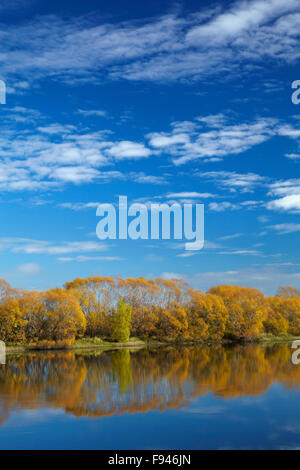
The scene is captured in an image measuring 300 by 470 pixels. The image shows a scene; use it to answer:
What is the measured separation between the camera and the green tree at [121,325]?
2707 inches

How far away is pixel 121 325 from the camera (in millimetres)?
69125

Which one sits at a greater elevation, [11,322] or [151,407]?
[11,322]

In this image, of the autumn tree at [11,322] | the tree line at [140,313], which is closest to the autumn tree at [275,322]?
the tree line at [140,313]

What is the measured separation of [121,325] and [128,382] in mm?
39019

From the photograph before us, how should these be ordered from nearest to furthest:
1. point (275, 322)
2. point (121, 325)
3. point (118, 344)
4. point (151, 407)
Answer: point (151, 407) → point (118, 344) → point (121, 325) → point (275, 322)

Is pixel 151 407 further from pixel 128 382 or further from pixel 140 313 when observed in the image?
pixel 140 313

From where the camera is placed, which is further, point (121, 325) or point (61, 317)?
point (121, 325)

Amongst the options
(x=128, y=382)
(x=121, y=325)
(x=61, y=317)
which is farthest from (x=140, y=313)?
(x=128, y=382)

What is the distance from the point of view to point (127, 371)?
36.2 meters

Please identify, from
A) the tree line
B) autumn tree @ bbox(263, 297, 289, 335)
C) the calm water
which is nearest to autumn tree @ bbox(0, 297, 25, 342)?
the tree line

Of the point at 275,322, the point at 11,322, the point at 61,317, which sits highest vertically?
the point at 61,317

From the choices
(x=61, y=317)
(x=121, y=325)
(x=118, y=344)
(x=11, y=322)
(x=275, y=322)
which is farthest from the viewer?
(x=275, y=322)

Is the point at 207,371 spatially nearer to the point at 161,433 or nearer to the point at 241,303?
the point at 161,433
